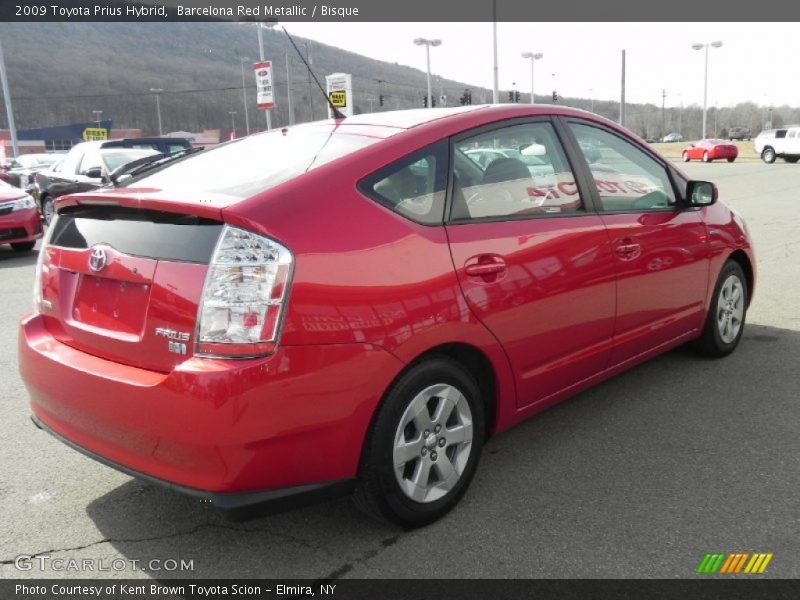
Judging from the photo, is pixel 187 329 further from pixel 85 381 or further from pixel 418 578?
pixel 418 578

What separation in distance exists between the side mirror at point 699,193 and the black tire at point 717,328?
59 cm

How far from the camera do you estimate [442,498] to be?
2.97 m

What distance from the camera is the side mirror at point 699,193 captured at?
4.33 meters

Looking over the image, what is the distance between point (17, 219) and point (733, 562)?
11186 millimetres

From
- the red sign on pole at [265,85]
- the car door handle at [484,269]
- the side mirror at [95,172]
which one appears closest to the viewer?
the car door handle at [484,269]

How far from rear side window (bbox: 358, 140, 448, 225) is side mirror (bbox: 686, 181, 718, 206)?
78.7 inches

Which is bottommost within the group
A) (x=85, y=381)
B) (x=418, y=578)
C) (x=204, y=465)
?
(x=418, y=578)

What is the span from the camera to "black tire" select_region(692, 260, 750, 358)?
4.72 metres

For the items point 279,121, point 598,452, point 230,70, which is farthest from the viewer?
point 230,70

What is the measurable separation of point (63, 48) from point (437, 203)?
19651cm

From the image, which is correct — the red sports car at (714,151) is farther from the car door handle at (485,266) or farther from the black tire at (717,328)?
the car door handle at (485,266)

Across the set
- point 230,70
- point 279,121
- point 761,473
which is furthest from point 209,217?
point 230,70

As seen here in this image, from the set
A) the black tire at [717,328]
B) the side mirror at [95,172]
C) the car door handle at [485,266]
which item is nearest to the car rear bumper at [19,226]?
the side mirror at [95,172]

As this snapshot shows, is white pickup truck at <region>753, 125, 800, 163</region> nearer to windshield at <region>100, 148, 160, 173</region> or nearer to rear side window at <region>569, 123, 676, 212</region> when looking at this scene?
windshield at <region>100, 148, 160, 173</region>
